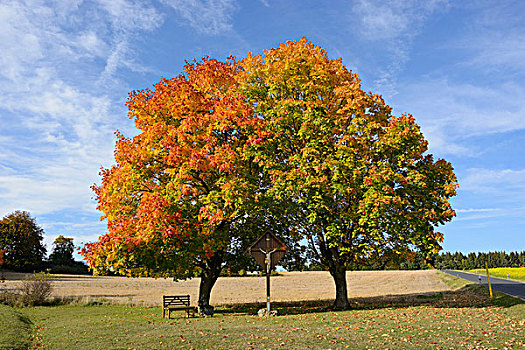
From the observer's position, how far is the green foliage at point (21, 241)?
71.2 metres

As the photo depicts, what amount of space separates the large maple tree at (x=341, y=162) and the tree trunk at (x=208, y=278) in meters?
5.37

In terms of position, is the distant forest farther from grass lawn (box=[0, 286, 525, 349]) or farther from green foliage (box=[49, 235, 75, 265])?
grass lawn (box=[0, 286, 525, 349])

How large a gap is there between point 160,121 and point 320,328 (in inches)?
597

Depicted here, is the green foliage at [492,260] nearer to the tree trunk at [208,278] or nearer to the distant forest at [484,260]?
the distant forest at [484,260]

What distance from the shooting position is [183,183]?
2202 centimetres

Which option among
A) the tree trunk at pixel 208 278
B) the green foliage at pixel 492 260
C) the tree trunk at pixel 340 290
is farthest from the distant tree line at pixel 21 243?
the green foliage at pixel 492 260

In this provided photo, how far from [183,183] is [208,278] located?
648cm

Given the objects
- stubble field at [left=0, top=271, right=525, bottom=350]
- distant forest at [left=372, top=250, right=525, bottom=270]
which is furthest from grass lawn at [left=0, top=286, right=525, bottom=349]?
distant forest at [left=372, top=250, right=525, bottom=270]

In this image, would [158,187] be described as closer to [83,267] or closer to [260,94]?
[260,94]

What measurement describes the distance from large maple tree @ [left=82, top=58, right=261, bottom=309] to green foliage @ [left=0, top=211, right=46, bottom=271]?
58.2 metres

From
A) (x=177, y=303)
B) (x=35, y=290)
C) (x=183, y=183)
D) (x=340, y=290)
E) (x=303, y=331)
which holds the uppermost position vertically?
(x=183, y=183)

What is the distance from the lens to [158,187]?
23.0 meters

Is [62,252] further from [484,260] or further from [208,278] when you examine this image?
[484,260]

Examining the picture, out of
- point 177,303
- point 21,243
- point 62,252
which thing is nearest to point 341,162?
point 177,303
